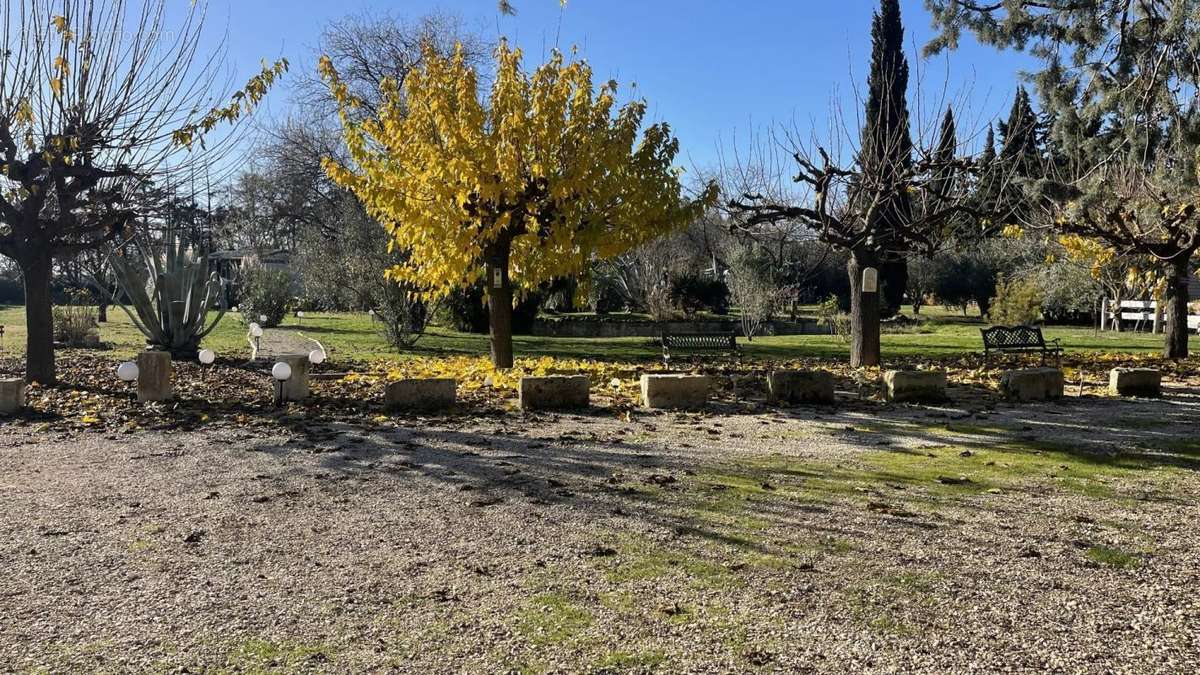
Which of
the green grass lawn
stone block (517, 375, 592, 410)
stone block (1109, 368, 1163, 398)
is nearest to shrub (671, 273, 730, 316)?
the green grass lawn

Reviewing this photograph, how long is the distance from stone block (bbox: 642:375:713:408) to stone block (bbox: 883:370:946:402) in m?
2.05

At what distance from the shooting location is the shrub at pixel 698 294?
28.5 metres

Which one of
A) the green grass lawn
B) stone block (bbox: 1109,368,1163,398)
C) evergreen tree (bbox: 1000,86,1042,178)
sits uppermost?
evergreen tree (bbox: 1000,86,1042,178)

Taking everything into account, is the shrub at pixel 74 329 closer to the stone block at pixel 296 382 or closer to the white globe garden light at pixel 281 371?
the stone block at pixel 296 382

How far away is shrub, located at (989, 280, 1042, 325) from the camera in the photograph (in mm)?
22906

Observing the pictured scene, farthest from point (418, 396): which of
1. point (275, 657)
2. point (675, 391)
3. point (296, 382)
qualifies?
point (275, 657)

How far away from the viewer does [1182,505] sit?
4.80 m

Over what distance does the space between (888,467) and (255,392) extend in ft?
22.8

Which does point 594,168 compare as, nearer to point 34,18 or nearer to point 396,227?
point 396,227

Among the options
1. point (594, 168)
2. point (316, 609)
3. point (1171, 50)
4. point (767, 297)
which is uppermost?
point (1171, 50)

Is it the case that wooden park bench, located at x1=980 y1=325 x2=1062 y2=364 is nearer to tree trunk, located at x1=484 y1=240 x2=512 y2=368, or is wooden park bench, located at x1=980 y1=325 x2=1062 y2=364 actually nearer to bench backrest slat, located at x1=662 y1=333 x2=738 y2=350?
bench backrest slat, located at x1=662 y1=333 x2=738 y2=350

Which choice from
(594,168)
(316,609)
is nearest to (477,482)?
(316,609)

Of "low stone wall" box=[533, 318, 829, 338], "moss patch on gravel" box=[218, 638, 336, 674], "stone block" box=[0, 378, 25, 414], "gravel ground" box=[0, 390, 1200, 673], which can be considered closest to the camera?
"moss patch on gravel" box=[218, 638, 336, 674]

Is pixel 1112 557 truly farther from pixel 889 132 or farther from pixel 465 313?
pixel 465 313
